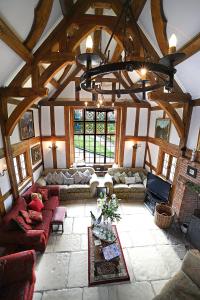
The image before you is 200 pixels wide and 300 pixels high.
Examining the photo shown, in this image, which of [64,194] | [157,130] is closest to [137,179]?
[157,130]

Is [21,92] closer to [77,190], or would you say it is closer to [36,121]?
[36,121]

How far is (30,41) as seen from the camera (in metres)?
3.29

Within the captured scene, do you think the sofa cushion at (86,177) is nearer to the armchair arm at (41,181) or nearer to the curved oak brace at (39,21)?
the armchair arm at (41,181)

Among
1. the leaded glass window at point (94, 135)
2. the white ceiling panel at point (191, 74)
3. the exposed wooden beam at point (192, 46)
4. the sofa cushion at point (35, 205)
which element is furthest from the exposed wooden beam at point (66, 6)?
the sofa cushion at point (35, 205)

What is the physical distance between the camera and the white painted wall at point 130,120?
7027mm

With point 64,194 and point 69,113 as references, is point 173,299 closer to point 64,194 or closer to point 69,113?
point 64,194

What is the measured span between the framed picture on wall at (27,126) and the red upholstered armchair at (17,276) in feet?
11.1

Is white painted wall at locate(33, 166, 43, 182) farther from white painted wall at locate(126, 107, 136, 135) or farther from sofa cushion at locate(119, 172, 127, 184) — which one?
white painted wall at locate(126, 107, 136, 135)

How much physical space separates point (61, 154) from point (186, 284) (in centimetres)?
569

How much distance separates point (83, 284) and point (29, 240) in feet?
4.75

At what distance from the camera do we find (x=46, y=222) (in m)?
4.35

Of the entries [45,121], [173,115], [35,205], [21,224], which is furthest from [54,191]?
[173,115]

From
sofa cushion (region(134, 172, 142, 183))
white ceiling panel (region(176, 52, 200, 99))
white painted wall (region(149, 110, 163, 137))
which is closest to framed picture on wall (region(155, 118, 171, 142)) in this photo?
white painted wall (region(149, 110, 163, 137))

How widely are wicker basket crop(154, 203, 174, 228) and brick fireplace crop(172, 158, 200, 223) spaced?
0.22m
